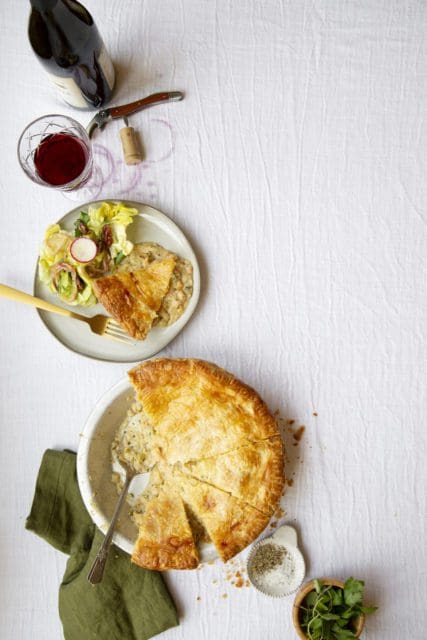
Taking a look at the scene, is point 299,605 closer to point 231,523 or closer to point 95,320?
point 231,523

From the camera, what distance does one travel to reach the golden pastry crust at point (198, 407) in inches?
84.4

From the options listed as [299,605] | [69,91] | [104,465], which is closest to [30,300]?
[104,465]

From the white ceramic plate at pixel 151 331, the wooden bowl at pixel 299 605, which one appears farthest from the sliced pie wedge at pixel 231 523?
the white ceramic plate at pixel 151 331

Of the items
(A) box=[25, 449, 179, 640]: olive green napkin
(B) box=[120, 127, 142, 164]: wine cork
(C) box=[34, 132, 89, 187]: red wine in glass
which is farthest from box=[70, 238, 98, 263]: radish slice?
(A) box=[25, 449, 179, 640]: olive green napkin

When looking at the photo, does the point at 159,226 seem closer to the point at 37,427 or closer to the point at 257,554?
the point at 37,427

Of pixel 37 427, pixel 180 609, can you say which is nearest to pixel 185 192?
pixel 37 427

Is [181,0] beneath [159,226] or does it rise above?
above

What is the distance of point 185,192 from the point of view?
243cm

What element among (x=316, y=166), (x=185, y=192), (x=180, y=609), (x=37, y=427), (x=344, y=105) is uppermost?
(x=344, y=105)

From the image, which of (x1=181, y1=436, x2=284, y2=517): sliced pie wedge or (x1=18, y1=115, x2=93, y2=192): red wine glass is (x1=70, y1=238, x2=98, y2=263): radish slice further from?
(x1=181, y1=436, x2=284, y2=517): sliced pie wedge

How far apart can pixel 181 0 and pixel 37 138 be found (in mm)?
831

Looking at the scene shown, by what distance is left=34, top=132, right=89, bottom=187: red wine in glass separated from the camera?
7.45ft

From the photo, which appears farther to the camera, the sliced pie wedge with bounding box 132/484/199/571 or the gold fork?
the gold fork

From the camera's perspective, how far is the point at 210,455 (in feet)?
7.07
